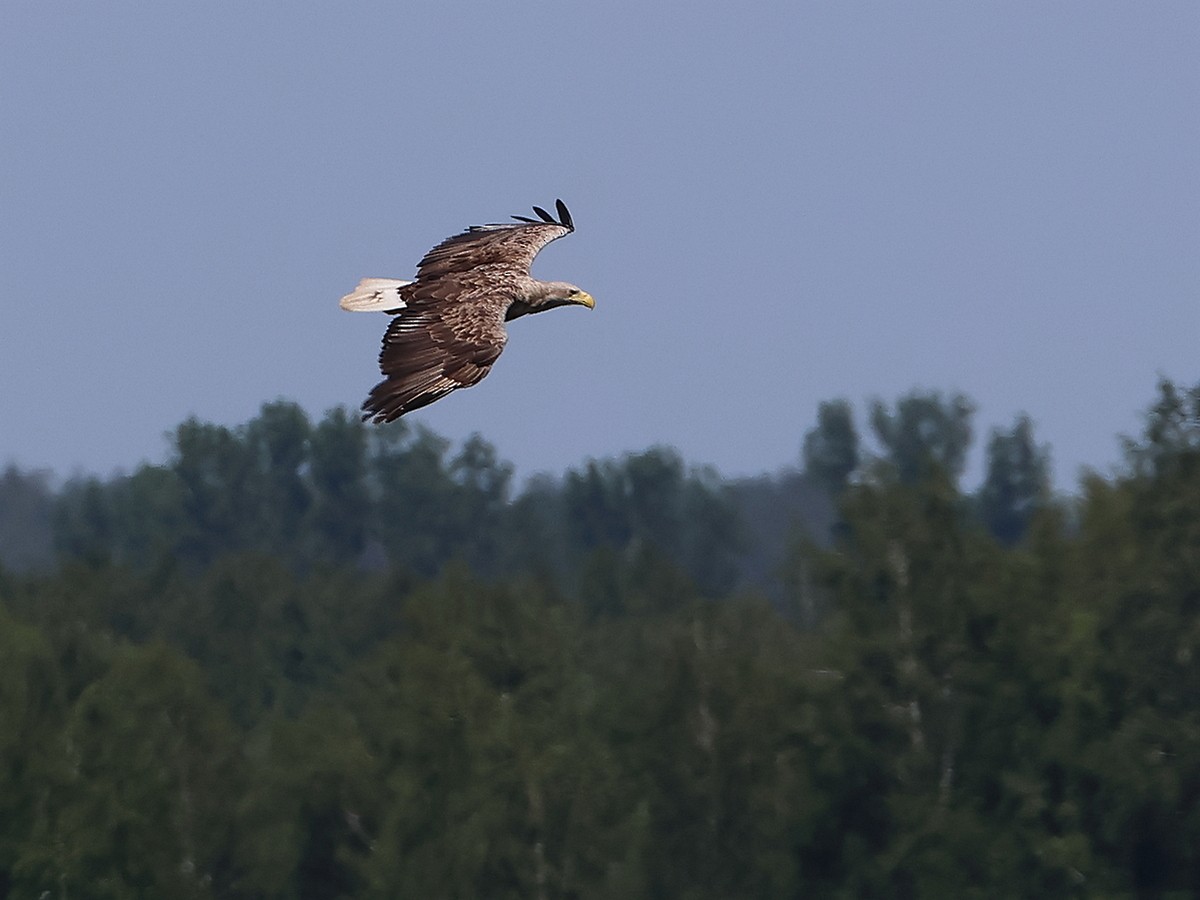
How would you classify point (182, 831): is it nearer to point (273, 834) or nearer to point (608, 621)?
point (273, 834)

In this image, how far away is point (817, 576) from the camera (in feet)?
189

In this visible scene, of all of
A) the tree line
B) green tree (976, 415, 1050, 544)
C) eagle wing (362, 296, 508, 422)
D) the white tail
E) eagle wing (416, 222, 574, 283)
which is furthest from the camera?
green tree (976, 415, 1050, 544)

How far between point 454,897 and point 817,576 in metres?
11.3

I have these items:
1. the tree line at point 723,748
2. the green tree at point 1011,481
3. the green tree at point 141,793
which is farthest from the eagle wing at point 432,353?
the green tree at point 1011,481

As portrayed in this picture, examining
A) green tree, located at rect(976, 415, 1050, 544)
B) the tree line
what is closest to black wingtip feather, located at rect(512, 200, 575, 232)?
the tree line

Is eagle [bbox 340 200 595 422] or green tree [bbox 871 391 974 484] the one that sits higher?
green tree [bbox 871 391 974 484]

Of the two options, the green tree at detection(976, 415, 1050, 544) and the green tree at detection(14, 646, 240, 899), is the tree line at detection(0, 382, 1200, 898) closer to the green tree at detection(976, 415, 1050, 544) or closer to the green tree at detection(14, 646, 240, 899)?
the green tree at detection(14, 646, 240, 899)

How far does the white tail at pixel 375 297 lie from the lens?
22281mm

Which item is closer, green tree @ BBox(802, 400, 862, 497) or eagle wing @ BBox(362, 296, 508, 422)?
eagle wing @ BBox(362, 296, 508, 422)

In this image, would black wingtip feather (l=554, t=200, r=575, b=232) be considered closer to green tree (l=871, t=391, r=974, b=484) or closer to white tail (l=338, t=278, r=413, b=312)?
white tail (l=338, t=278, r=413, b=312)

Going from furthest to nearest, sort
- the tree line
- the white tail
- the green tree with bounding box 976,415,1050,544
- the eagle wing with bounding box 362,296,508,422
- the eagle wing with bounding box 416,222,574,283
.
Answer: the green tree with bounding box 976,415,1050,544, the tree line, the eagle wing with bounding box 416,222,574,283, the white tail, the eagle wing with bounding box 362,296,508,422

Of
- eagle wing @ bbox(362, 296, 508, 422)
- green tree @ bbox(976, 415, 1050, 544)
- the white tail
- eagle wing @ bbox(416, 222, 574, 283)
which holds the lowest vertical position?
eagle wing @ bbox(362, 296, 508, 422)

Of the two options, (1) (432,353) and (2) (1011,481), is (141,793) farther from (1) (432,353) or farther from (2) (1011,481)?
(2) (1011,481)

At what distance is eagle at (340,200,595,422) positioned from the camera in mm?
19719
